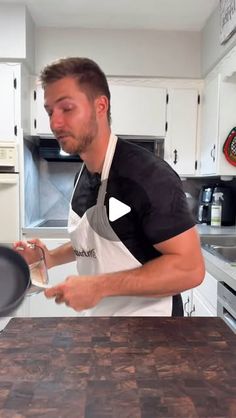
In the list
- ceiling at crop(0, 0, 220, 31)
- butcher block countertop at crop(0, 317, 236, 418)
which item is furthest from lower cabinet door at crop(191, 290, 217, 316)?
ceiling at crop(0, 0, 220, 31)

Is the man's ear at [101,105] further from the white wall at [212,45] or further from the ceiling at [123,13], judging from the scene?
the ceiling at [123,13]

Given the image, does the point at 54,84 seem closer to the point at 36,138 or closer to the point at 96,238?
the point at 96,238

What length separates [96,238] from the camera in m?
0.99

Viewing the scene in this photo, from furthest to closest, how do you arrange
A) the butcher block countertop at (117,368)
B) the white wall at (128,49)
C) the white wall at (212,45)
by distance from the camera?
the white wall at (128,49) → the white wall at (212,45) → the butcher block countertop at (117,368)

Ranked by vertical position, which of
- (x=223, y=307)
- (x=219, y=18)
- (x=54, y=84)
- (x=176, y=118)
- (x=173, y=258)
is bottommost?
(x=223, y=307)

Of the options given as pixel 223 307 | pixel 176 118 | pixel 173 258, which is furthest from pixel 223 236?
pixel 173 258

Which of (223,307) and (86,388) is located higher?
(86,388)

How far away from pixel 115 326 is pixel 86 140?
45 cm

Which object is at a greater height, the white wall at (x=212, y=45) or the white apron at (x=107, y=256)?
the white wall at (x=212, y=45)

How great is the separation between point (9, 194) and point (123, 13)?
1329mm

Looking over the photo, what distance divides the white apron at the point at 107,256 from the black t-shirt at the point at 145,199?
2 centimetres

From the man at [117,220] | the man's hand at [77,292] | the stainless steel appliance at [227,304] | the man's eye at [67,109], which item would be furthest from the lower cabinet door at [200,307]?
the man's eye at [67,109]

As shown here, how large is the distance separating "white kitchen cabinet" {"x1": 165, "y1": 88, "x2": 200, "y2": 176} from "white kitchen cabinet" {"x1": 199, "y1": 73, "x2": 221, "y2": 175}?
0.06 metres

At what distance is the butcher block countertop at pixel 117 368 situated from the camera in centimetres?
48
